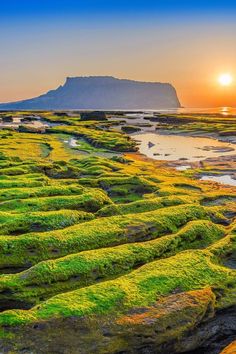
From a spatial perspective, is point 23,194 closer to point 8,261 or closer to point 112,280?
point 8,261

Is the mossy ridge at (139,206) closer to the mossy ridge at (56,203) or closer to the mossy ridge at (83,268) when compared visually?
the mossy ridge at (56,203)

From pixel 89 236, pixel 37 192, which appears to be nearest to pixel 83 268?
pixel 89 236

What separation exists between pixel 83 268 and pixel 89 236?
99.6 inches

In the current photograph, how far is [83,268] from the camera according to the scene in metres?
13.1

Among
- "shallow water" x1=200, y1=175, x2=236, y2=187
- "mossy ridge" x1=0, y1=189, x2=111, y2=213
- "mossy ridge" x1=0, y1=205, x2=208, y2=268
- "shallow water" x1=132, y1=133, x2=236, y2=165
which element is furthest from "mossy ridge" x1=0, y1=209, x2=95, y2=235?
"shallow water" x1=132, y1=133, x2=236, y2=165

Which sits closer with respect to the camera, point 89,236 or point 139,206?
point 89,236

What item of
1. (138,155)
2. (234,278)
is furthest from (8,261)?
(138,155)

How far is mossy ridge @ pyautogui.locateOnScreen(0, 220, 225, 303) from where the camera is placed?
1237 centimetres

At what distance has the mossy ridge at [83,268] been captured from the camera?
40.6ft

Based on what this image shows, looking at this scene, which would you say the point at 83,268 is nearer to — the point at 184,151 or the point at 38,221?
the point at 38,221

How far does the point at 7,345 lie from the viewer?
31.8 feet

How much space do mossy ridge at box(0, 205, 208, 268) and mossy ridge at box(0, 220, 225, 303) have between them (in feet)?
3.20

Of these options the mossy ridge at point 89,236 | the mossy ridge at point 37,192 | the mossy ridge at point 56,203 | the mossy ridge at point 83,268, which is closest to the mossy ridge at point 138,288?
the mossy ridge at point 83,268

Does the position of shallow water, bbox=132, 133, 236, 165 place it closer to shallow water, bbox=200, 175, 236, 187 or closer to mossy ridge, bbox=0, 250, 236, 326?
shallow water, bbox=200, 175, 236, 187
